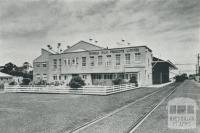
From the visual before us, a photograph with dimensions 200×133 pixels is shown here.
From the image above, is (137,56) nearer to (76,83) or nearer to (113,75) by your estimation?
(113,75)

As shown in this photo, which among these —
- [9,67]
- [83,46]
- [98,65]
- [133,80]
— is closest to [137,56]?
[133,80]

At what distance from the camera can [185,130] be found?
650cm

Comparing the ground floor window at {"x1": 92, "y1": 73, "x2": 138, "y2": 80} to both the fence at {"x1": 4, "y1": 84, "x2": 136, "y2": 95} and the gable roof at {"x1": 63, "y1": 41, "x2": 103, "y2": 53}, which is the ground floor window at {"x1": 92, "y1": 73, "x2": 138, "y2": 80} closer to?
the fence at {"x1": 4, "y1": 84, "x2": 136, "y2": 95}

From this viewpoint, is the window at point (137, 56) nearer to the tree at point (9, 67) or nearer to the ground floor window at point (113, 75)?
the ground floor window at point (113, 75)

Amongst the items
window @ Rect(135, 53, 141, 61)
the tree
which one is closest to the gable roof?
window @ Rect(135, 53, 141, 61)

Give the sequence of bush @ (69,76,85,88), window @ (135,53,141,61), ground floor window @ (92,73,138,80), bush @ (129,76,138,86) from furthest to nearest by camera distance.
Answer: ground floor window @ (92,73,138,80) < window @ (135,53,141,61) < bush @ (129,76,138,86) < bush @ (69,76,85,88)

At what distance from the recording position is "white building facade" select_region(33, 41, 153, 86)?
35.3 metres

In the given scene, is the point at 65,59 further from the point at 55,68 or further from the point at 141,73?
the point at 141,73

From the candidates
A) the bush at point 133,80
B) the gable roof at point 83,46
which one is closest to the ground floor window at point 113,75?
the bush at point 133,80

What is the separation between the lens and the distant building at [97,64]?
35344mm

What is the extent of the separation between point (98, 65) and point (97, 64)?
0.26 m

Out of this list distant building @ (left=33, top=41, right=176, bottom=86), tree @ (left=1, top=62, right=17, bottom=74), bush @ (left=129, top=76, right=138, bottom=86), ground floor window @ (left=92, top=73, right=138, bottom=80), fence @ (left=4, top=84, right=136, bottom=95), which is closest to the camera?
fence @ (left=4, top=84, right=136, bottom=95)

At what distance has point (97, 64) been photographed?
38156 mm

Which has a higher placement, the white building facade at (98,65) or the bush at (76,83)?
the white building facade at (98,65)
